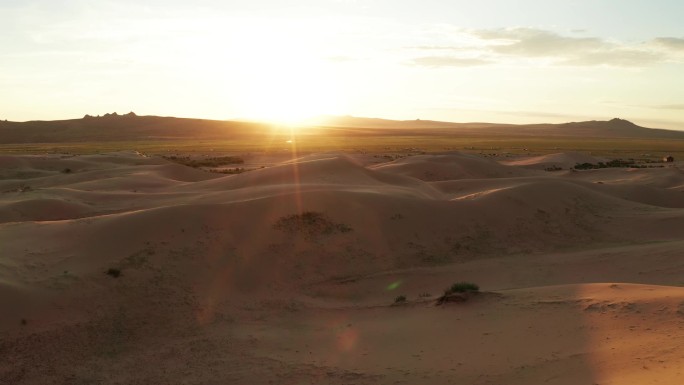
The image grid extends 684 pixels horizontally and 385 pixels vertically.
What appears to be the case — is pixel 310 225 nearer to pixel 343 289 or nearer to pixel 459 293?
pixel 343 289

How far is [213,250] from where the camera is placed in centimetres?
1622

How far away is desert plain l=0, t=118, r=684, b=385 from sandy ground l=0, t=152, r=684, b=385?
0.05 metres

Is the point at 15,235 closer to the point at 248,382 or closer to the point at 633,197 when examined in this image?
the point at 248,382

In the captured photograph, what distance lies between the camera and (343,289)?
15672 mm

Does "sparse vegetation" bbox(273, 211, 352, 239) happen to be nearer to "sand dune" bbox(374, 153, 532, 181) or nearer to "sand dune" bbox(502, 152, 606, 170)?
"sand dune" bbox(374, 153, 532, 181)

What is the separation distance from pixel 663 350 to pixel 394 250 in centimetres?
1064

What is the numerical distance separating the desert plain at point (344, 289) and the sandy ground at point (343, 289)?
51mm

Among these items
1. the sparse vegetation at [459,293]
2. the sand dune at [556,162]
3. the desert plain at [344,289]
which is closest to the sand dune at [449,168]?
the sand dune at [556,162]

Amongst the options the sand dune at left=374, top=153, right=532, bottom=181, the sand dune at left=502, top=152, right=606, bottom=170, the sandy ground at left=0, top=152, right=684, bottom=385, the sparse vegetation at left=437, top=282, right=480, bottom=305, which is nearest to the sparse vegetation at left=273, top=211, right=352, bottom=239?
the sandy ground at left=0, top=152, right=684, bottom=385

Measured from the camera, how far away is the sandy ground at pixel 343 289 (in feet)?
31.6

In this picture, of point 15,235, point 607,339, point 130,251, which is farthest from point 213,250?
point 607,339

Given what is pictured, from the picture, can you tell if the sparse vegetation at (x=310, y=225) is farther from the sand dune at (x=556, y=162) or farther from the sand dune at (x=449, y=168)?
the sand dune at (x=556, y=162)

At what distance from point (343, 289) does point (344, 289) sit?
3 cm

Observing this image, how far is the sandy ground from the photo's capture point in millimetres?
9625
